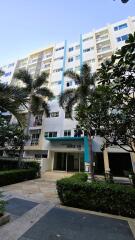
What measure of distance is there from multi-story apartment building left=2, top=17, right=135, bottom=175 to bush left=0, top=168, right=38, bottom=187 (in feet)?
20.0

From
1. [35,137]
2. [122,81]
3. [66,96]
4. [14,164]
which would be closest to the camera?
[122,81]

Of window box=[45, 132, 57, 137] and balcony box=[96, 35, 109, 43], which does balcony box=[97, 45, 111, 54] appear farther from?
window box=[45, 132, 57, 137]

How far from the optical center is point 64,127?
2288 cm

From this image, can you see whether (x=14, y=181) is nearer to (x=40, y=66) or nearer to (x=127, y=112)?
(x=127, y=112)

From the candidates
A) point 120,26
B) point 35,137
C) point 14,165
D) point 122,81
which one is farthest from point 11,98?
point 120,26

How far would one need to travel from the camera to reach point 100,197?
5.74 m

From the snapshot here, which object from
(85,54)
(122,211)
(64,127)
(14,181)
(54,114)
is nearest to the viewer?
(122,211)

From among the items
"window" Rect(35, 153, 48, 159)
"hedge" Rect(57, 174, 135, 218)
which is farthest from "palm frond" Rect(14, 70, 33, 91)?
"hedge" Rect(57, 174, 135, 218)

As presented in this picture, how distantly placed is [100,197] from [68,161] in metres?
17.7

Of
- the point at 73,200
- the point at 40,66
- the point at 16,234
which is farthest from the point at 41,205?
the point at 40,66

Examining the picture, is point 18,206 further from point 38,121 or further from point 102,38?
point 102,38

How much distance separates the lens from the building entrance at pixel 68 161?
22625mm

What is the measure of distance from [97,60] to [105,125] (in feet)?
77.1

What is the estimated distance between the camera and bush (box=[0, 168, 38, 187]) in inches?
416
